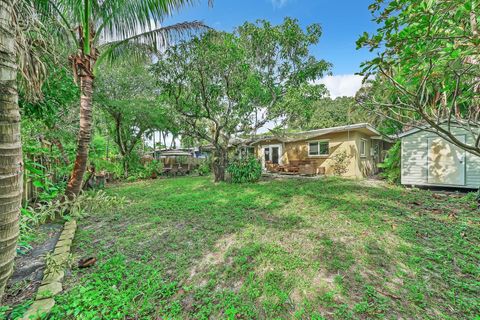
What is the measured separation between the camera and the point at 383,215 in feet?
17.0

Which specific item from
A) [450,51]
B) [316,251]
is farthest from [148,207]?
[450,51]

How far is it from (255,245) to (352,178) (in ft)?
31.9

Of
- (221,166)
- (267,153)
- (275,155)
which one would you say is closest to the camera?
(221,166)

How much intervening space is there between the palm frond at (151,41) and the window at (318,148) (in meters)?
9.58

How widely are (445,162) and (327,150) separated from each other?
5.54 meters

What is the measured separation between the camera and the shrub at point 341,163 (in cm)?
1192

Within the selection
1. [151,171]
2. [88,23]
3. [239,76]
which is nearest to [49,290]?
[88,23]

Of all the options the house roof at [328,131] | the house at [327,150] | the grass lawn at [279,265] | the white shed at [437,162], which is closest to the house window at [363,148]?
the house at [327,150]

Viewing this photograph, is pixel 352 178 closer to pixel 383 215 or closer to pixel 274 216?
pixel 383 215

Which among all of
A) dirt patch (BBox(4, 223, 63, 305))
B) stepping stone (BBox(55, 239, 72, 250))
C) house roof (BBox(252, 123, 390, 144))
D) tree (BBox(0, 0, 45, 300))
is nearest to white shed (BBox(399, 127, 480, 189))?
house roof (BBox(252, 123, 390, 144))

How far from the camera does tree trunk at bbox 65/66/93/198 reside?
4.86 metres

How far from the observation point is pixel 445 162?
26.6ft

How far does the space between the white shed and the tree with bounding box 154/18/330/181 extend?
4.61m

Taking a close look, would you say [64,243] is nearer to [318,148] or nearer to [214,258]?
[214,258]
